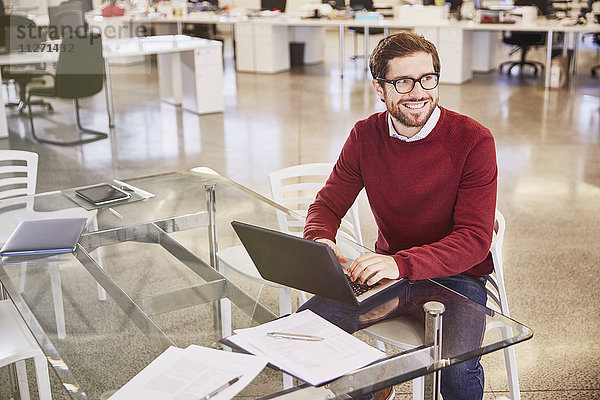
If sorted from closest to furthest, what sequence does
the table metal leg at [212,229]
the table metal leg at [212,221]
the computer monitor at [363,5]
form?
the table metal leg at [212,229] → the table metal leg at [212,221] → the computer monitor at [363,5]

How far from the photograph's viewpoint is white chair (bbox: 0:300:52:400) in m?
2.13

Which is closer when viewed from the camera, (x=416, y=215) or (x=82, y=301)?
(x=82, y=301)

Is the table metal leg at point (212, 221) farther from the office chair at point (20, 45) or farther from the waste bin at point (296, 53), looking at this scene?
the waste bin at point (296, 53)

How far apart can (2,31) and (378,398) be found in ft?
21.7

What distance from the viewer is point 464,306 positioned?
5.97 ft

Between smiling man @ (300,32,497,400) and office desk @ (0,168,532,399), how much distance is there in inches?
5.8

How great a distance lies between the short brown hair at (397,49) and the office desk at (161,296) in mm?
521

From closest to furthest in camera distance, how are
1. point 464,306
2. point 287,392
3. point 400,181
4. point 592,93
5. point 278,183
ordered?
point 287,392 → point 464,306 → point 400,181 → point 278,183 → point 592,93

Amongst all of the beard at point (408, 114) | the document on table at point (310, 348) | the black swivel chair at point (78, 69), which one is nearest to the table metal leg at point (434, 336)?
the document on table at point (310, 348)

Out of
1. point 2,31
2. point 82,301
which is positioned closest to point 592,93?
point 2,31

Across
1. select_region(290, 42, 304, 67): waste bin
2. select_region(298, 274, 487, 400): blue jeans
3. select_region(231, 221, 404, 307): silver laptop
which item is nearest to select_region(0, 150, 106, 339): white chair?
select_region(231, 221, 404, 307): silver laptop

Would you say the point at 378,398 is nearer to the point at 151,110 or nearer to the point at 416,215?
the point at 416,215

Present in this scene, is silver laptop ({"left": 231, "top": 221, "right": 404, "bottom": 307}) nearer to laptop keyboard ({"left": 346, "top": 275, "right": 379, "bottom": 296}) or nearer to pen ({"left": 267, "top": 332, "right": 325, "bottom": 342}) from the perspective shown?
laptop keyboard ({"left": 346, "top": 275, "right": 379, "bottom": 296})

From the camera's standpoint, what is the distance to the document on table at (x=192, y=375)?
145cm
